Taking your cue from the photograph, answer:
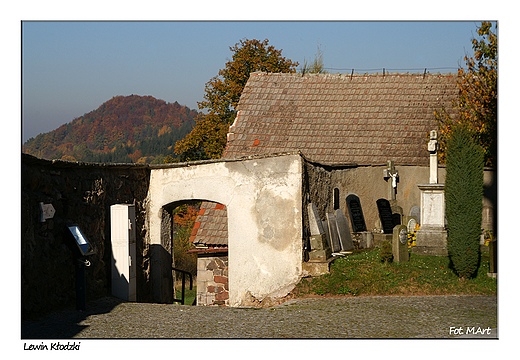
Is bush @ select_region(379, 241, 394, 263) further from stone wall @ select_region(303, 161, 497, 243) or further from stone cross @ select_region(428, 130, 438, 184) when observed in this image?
stone cross @ select_region(428, 130, 438, 184)

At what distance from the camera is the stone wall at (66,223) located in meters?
8.16

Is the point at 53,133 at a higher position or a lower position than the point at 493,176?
higher

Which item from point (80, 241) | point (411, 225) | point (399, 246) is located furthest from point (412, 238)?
point (80, 241)

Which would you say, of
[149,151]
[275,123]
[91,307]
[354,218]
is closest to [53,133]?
[149,151]

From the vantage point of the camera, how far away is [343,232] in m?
13.5

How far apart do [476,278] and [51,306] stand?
26.6 ft

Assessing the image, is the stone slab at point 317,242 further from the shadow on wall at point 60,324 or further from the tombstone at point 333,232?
the shadow on wall at point 60,324

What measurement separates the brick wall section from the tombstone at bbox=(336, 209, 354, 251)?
312 centimetres

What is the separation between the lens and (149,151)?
184 ft

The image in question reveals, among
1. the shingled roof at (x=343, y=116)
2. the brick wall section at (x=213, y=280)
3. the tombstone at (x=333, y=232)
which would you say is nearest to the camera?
the tombstone at (x=333, y=232)

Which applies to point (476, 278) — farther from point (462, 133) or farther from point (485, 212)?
point (485, 212)

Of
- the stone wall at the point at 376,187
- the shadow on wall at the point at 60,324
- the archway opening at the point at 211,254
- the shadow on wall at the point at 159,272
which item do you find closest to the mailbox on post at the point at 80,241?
the shadow on wall at the point at 60,324

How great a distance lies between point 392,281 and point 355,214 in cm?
470

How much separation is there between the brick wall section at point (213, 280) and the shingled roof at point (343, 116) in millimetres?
3369
